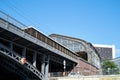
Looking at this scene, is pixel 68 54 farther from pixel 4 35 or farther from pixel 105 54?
pixel 105 54

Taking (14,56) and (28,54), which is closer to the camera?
(14,56)

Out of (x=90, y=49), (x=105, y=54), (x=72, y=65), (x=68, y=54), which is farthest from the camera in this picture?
(x=105, y=54)

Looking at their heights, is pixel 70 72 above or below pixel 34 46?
below

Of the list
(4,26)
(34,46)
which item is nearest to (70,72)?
Result: (34,46)

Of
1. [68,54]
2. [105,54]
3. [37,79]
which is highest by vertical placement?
[105,54]

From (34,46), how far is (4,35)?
6971mm

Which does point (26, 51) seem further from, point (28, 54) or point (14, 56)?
point (14, 56)

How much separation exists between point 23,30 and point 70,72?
22.1 metres

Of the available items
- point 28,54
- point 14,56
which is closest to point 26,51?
point 28,54

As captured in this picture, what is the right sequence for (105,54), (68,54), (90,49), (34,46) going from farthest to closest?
(105,54), (90,49), (68,54), (34,46)

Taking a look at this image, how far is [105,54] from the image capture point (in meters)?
185

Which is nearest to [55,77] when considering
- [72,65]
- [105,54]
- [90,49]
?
[72,65]

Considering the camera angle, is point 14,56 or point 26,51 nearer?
point 14,56

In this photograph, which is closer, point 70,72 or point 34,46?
point 34,46
